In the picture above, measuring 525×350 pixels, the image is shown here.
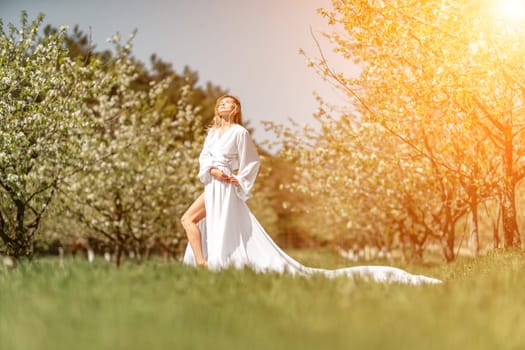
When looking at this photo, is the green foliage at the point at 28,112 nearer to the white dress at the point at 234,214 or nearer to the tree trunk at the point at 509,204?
the white dress at the point at 234,214

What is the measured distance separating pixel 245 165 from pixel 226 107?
0.86 m

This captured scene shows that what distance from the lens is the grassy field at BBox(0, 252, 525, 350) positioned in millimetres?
4203

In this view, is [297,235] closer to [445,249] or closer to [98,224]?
[98,224]

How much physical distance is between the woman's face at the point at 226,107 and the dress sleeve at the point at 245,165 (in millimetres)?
355

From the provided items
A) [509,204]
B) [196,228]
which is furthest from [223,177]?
[509,204]

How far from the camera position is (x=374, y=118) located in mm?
12977

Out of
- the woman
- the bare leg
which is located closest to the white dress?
the woman

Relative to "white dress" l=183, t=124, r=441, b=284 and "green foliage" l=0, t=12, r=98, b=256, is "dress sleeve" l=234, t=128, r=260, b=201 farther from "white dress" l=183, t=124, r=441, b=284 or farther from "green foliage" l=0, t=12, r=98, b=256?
"green foliage" l=0, t=12, r=98, b=256

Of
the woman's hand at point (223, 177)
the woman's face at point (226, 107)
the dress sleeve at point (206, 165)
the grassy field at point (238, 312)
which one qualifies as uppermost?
the woman's face at point (226, 107)

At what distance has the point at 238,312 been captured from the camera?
5.06 metres

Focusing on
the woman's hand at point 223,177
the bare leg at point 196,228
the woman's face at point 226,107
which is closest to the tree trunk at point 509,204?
the woman's face at point 226,107

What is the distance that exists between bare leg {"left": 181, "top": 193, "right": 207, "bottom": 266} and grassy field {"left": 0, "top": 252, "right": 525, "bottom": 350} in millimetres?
2990

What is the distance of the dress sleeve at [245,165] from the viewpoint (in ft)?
32.8

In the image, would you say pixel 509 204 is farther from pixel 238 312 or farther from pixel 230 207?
pixel 238 312
